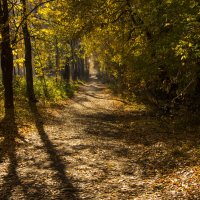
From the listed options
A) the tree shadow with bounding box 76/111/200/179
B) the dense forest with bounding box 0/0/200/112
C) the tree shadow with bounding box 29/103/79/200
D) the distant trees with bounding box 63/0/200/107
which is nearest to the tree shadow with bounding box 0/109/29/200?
the tree shadow with bounding box 29/103/79/200

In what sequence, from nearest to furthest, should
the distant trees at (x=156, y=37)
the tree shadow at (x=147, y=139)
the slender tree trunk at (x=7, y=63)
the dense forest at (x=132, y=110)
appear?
the dense forest at (x=132, y=110), the tree shadow at (x=147, y=139), the distant trees at (x=156, y=37), the slender tree trunk at (x=7, y=63)

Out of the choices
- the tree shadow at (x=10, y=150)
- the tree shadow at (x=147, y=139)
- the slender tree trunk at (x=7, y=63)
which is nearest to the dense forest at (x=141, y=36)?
the slender tree trunk at (x=7, y=63)

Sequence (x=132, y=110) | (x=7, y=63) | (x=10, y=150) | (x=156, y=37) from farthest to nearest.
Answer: (x=132, y=110) → (x=7, y=63) → (x=156, y=37) → (x=10, y=150)

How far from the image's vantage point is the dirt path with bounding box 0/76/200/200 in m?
8.03

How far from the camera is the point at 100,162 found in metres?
10.6

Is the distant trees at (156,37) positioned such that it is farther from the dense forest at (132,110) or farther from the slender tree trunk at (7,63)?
the slender tree trunk at (7,63)

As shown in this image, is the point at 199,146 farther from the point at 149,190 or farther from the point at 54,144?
the point at 54,144

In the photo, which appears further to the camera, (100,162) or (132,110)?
(132,110)

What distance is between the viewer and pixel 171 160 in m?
10.5

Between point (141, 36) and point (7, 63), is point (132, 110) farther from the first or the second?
point (7, 63)

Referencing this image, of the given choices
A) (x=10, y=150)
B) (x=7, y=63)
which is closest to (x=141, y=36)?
(x=7, y=63)

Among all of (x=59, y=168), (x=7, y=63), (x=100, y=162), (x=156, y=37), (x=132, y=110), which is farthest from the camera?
(x=132, y=110)

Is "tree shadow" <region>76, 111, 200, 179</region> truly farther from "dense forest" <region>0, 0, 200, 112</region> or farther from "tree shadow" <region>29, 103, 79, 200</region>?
"tree shadow" <region>29, 103, 79, 200</region>

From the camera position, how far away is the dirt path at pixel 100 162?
316 inches
